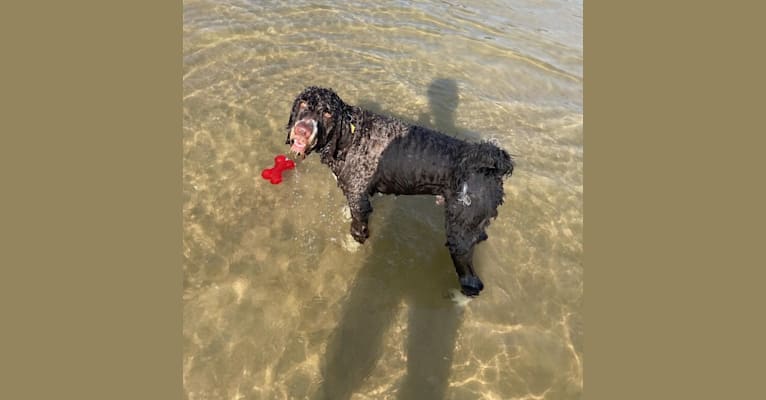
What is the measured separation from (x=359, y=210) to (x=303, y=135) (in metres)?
1.74

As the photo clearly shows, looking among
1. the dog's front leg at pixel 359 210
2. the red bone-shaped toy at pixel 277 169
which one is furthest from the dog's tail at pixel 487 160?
the red bone-shaped toy at pixel 277 169

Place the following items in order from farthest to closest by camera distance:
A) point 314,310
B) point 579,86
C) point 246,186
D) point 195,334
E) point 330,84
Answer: point 579,86 < point 330,84 < point 246,186 < point 314,310 < point 195,334

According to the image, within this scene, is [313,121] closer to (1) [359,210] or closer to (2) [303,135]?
(2) [303,135]

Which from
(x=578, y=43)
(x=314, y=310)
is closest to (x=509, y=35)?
(x=578, y=43)

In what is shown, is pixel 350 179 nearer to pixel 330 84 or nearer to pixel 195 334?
pixel 195 334

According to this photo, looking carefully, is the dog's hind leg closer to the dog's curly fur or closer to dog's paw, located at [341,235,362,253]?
the dog's curly fur

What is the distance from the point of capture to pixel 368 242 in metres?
7.70

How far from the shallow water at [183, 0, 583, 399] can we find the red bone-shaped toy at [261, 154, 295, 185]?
0.73 feet

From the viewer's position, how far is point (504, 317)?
6.86m

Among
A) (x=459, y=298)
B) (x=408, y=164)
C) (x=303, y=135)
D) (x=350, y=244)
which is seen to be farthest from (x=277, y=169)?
(x=459, y=298)

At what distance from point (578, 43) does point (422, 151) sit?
11.6 meters

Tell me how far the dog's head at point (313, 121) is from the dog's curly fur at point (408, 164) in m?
0.02

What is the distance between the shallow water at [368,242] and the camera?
19.8 feet

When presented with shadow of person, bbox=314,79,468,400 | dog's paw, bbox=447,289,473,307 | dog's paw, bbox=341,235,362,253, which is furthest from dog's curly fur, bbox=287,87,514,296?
shadow of person, bbox=314,79,468,400
